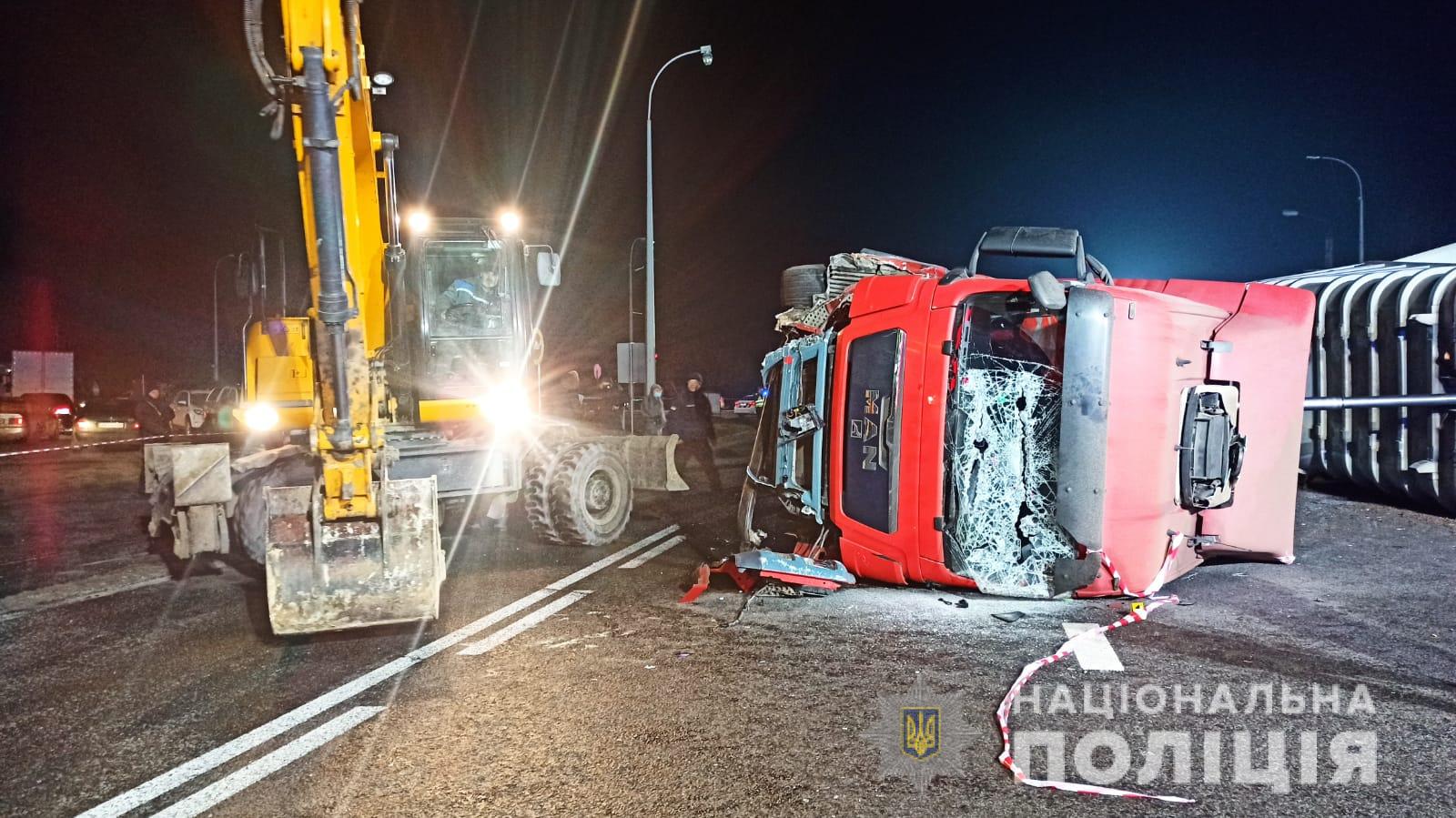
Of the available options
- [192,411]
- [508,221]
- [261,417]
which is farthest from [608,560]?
[192,411]

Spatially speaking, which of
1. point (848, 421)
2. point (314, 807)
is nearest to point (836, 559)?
point (848, 421)

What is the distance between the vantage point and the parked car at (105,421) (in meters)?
27.3

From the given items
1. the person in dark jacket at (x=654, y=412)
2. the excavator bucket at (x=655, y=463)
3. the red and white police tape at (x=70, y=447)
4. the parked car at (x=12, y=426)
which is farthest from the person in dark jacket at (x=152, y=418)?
the excavator bucket at (x=655, y=463)

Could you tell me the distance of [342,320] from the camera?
16.8ft

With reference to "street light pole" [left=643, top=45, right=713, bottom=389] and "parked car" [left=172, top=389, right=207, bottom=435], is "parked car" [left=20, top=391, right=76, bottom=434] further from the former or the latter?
"street light pole" [left=643, top=45, right=713, bottom=389]

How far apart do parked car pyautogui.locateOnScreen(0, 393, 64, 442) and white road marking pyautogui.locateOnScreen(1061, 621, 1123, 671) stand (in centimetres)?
2890

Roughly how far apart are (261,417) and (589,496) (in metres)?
3.15

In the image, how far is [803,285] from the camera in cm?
883

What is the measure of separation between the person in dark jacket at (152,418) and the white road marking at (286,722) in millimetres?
26840

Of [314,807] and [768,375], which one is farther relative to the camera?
[768,375]

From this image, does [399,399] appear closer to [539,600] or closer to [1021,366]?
[539,600]

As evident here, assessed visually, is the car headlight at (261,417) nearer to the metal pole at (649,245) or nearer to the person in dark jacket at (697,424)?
the person in dark jacket at (697,424)

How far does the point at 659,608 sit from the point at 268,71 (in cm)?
396

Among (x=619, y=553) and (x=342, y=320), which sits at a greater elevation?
(x=342, y=320)
